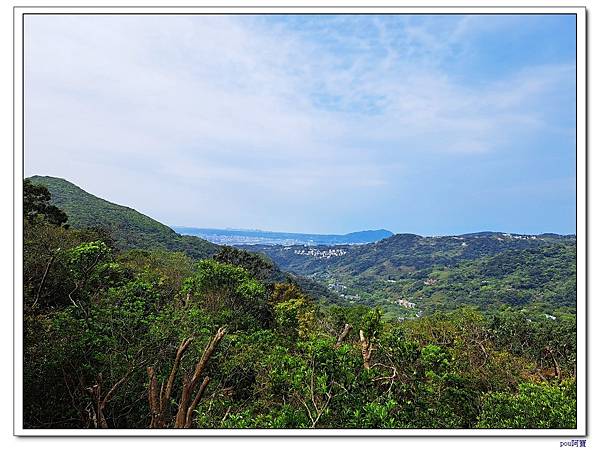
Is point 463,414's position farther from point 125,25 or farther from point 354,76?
point 125,25

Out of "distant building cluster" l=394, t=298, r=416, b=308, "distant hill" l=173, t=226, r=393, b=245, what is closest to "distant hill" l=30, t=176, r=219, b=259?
"distant hill" l=173, t=226, r=393, b=245

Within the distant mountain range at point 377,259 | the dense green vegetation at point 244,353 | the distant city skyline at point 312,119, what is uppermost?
the distant city skyline at point 312,119

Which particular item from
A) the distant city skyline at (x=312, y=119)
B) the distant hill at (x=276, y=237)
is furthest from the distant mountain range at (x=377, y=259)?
the distant city skyline at (x=312, y=119)

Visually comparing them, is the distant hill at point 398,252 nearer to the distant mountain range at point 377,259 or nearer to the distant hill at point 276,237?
the distant mountain range at point 377,259

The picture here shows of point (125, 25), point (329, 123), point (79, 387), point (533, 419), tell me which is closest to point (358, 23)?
point (329, 123)

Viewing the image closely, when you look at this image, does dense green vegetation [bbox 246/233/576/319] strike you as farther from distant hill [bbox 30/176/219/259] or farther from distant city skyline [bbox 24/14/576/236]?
distant hill [bbox 30/176/219/259]

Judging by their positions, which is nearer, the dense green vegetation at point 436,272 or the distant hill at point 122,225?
the dense green vegetation at point 436,272
